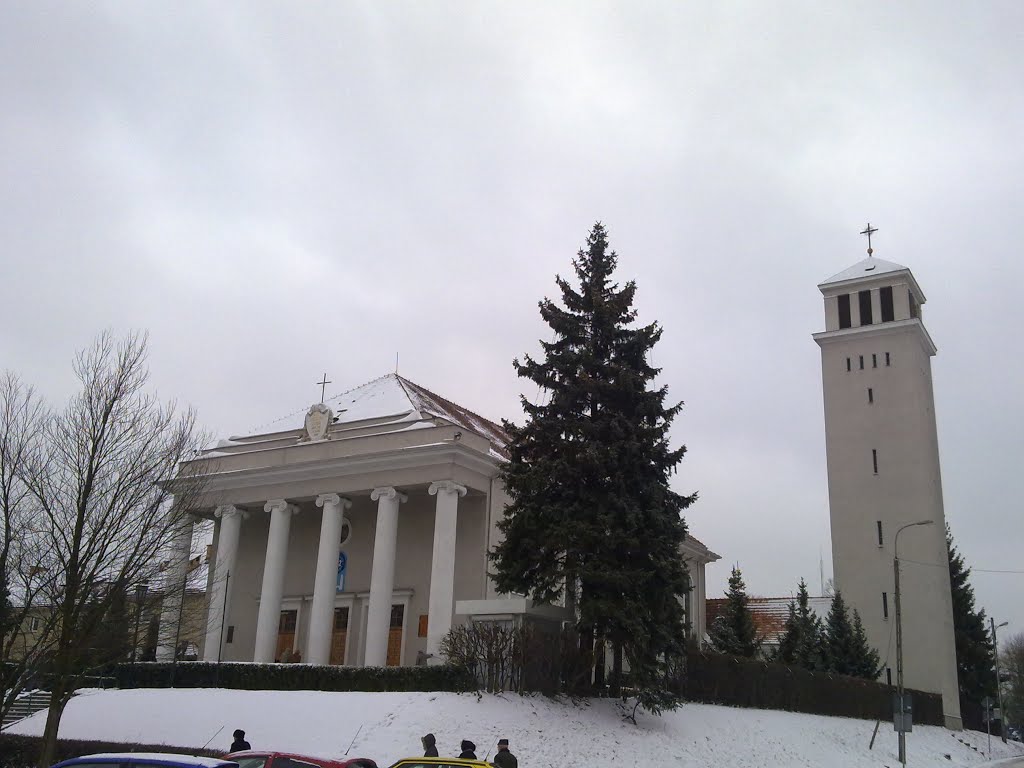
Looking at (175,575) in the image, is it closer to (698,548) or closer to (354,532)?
(354,532)

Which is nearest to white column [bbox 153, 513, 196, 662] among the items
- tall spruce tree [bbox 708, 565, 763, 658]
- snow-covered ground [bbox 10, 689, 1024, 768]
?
snow-covered ground [bbox 10, 689, 1024, 768]

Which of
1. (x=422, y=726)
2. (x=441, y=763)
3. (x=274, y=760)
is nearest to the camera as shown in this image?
(x=274, y=760)

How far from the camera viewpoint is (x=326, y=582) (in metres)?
29.4

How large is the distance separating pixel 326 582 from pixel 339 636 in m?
3.82

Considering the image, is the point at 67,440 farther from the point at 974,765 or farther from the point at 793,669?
the point at 974,765

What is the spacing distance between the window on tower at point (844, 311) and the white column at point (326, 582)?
31792mm

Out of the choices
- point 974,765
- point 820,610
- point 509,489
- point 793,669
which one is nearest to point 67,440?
point 509,489

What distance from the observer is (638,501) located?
22844mm

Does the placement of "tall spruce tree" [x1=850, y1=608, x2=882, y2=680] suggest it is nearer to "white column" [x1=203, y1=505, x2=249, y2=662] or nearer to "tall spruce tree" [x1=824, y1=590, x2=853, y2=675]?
"tall spruce tree" [x1=824, y1=590, x2=853, y2=675]

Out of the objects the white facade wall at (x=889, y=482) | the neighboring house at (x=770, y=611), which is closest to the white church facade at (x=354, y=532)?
the white facade wall at (x=889, y=482)

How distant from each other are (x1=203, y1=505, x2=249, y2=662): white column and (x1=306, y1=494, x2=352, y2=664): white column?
3361 mm

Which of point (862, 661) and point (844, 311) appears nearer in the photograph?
point (862, 661)

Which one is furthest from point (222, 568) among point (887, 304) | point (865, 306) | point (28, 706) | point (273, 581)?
point (887, 304)

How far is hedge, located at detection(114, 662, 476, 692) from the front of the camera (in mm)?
21641
